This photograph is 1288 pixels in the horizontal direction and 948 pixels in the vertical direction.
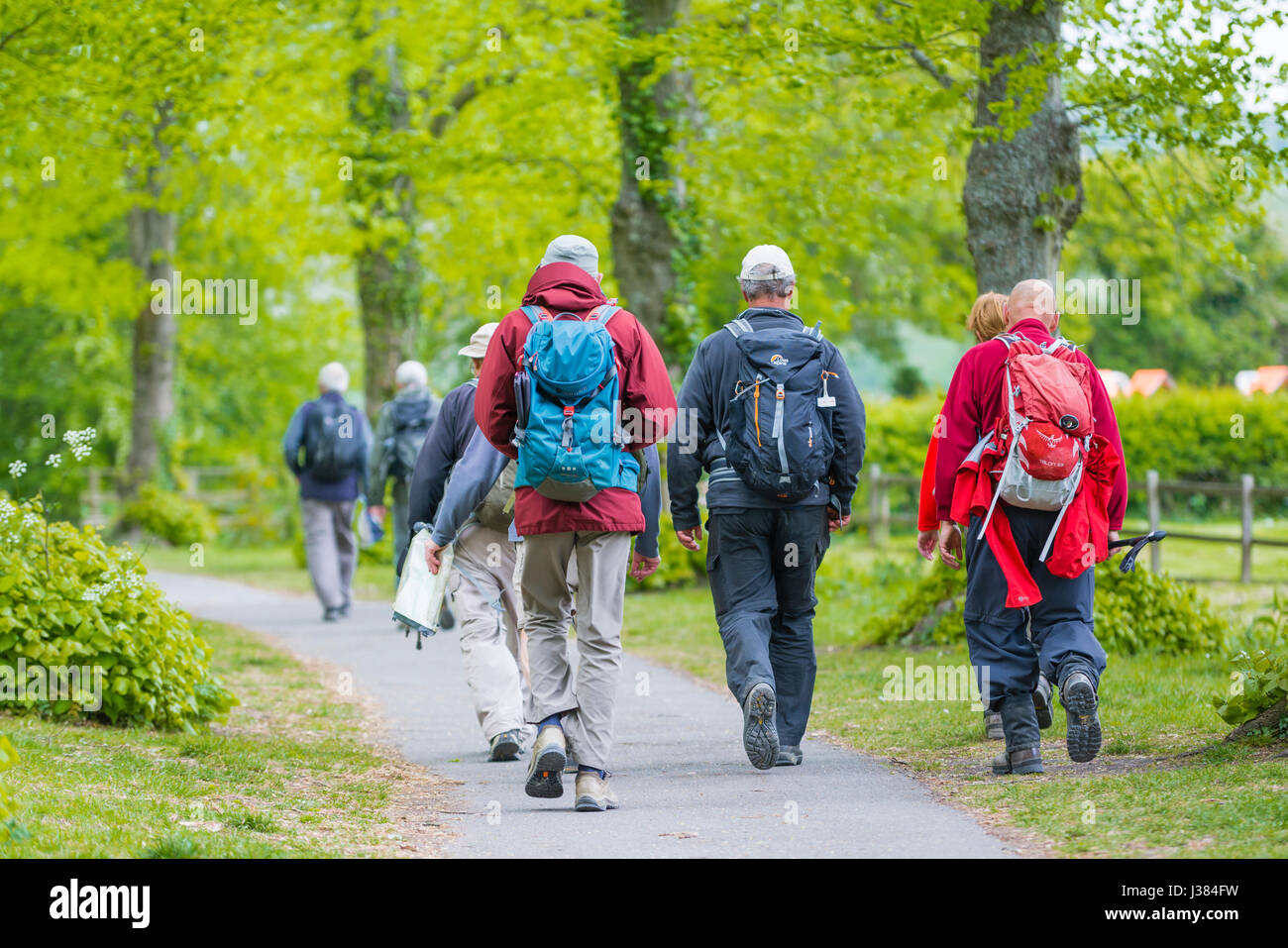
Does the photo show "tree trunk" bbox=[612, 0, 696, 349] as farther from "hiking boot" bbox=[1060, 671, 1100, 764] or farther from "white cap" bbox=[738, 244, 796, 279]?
"hiking boot" bbox=[1060, 671, 1100, 764]

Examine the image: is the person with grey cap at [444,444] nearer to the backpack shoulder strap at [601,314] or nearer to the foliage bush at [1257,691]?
the backpack shoulder strap at [601,314]

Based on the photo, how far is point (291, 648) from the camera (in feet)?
38.1

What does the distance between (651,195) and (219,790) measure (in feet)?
32.5

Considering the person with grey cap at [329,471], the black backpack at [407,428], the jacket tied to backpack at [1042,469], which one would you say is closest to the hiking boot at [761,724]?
the jacket tied to backpack at [1042,469]

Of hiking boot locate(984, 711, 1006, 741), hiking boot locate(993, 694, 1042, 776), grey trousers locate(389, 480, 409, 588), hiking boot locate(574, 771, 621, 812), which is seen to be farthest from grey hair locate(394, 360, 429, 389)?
hiking boot locate(993, 694, 1042, 776)

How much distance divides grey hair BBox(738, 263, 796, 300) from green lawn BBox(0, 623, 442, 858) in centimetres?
244

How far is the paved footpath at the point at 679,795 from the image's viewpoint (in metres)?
4.97

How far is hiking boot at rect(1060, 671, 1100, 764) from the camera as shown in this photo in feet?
18.7

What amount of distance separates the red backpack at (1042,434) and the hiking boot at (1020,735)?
0.59 metres

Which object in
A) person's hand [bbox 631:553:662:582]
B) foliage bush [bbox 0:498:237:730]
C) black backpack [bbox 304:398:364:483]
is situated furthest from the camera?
black backpack [bbox 304:398:364:483]
